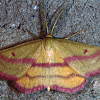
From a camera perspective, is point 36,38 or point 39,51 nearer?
point 39,51

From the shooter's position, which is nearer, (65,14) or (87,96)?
(87,96)

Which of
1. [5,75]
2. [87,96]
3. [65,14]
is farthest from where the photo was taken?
[65,14]

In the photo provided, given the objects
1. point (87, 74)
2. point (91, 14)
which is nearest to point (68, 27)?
point (91, 14)

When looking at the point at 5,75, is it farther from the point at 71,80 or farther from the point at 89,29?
the point at 89,29

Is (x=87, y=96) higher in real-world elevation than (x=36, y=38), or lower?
lower

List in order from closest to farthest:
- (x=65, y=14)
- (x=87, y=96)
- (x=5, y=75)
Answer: (x=5, y=75)
(x=87, y=96)
(x=65, y=14)

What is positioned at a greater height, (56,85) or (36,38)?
(36,38)

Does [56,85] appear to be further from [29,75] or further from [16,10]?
[16,10]

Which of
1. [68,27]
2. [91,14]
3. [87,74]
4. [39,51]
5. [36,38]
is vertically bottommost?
[87,74]

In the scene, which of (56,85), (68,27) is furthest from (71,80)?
(68,27)
